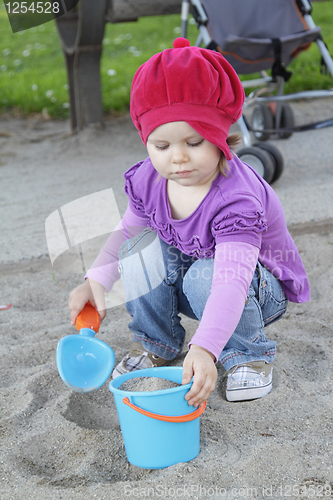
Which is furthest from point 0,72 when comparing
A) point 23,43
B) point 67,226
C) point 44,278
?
point 44,278

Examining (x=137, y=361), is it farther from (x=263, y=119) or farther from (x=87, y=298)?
(x=263, y=119)

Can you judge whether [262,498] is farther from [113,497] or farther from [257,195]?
[257,195]

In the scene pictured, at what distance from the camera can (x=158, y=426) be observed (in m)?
0.99

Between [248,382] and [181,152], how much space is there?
0.56m

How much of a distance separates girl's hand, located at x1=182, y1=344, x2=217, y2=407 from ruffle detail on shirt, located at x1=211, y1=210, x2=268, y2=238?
0.28 meters

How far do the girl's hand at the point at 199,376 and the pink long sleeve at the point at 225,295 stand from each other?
32 mm

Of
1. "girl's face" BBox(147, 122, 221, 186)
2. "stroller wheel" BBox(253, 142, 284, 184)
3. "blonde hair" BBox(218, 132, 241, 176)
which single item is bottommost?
"stroller wheel" BBox(253, 142, 284, 184)

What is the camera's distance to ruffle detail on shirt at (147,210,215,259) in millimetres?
1203

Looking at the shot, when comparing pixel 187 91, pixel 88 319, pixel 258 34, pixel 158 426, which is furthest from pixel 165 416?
pixel 258 34

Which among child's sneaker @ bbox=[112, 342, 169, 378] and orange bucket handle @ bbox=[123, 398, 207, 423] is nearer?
orange bucket handle @ bbox=[123, 398, 207, 423]

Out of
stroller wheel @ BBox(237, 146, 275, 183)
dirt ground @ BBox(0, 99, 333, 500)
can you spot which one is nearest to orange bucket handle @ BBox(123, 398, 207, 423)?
dirt ground @ BBox(0, 99, 333, 500)

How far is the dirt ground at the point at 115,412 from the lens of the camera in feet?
3.18

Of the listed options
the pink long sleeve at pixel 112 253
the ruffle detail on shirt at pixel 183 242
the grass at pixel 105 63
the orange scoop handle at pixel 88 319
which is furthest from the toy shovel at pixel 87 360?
the grass at pixel 105 63

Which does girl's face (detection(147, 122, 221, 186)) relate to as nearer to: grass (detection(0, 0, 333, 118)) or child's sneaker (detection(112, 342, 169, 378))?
child's sneaker (detection(112, 342, 169, 378))
